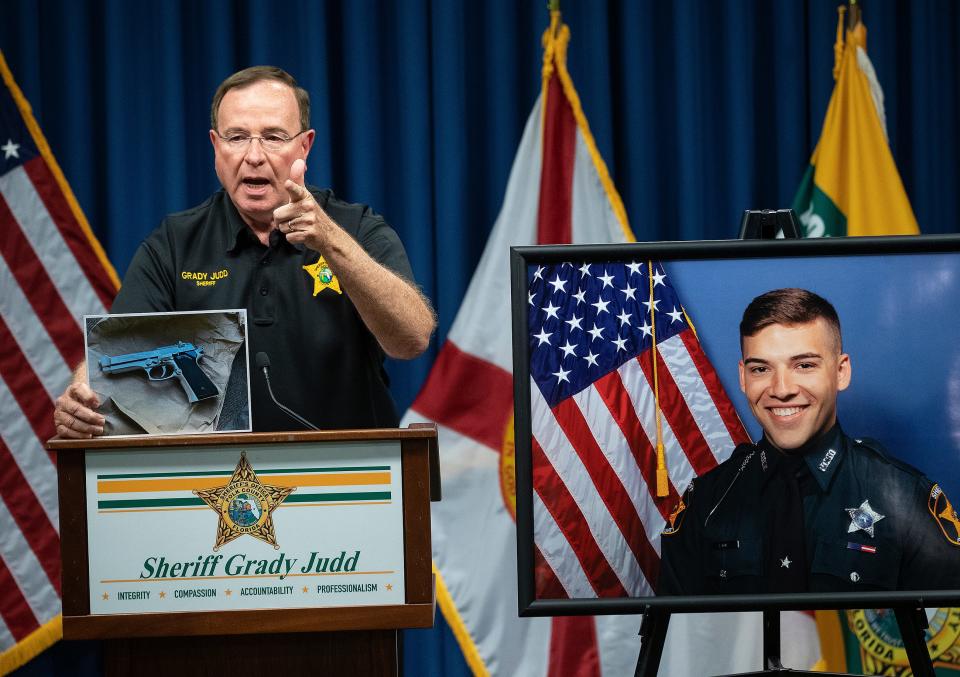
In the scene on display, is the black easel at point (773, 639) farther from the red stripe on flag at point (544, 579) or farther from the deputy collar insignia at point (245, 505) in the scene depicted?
the deputy collar insignia at point (245, 505)

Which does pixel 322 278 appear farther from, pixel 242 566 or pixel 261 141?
pixel 242 566

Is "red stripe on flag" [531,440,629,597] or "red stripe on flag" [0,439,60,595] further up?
"red stripe on flag" [531,440,629,597]

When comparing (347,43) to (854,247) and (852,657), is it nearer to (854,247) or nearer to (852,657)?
(854,247)

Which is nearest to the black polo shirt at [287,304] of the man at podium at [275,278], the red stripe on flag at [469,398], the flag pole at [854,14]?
the man at podium at [275,278]

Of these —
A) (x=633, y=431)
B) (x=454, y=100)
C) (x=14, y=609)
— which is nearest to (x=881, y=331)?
(x=633, y=431)

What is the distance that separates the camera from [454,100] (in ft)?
11.1

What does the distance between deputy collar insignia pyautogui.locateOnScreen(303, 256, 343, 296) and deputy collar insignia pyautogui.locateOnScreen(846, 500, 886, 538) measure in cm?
100

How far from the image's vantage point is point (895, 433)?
166 cm

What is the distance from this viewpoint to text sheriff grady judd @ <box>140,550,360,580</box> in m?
1.51

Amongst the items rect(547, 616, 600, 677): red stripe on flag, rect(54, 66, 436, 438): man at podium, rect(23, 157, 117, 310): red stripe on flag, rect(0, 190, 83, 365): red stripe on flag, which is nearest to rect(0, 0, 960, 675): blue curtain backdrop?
rect(23, 157, 117, 310): red stripe on flag

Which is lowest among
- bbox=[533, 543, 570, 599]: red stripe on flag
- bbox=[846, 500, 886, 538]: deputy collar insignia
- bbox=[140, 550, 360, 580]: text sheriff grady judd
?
bbox=[533, 543, 570, 599]: red stripe on flag

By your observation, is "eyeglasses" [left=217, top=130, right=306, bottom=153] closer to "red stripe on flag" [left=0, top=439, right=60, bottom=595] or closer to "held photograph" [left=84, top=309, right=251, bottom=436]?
"held photograph" [left=84, top=309, right=251, bottom=436]

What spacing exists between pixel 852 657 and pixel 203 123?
Result: 263cm

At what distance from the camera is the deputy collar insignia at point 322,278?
6.59 feet
